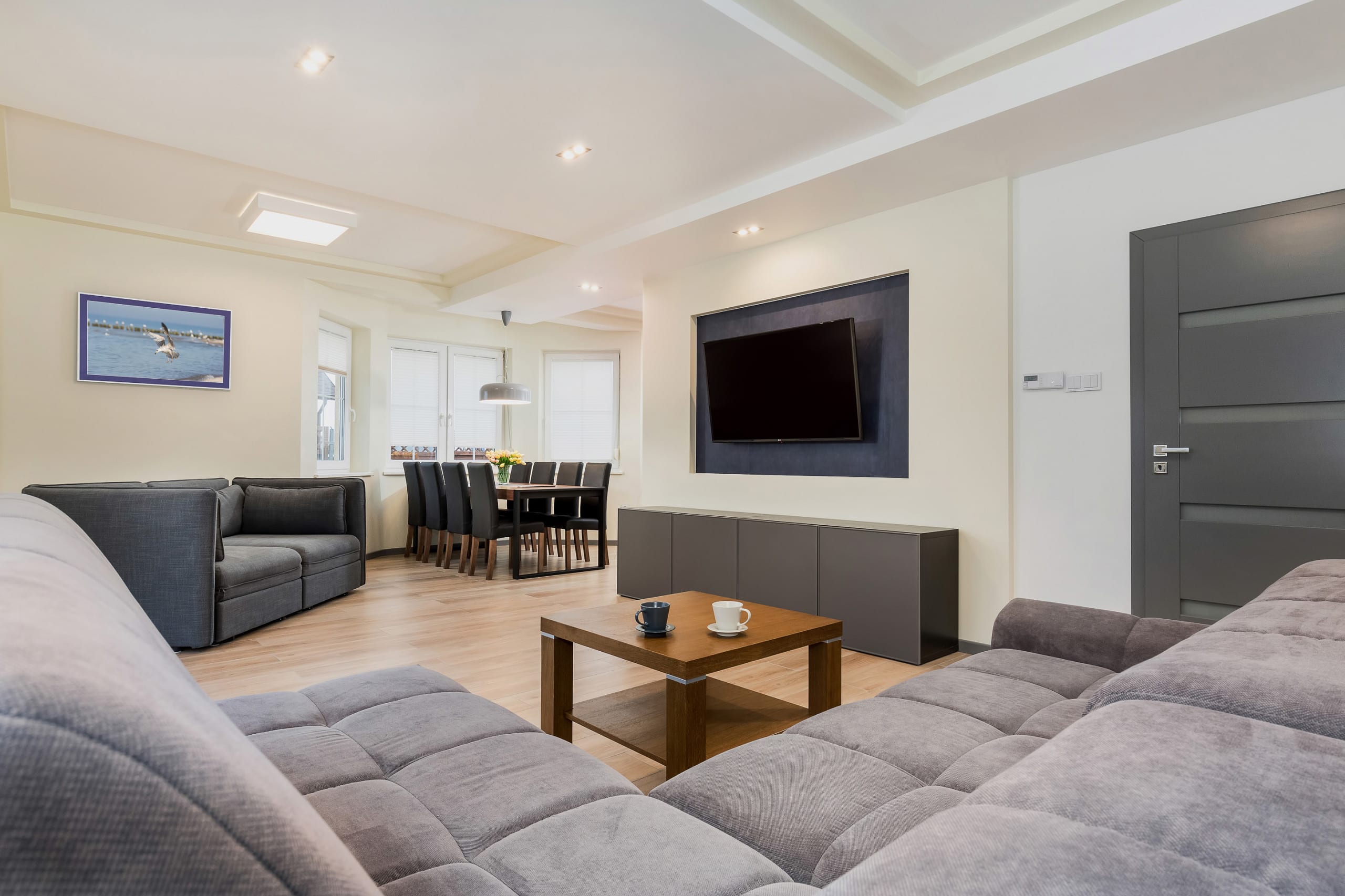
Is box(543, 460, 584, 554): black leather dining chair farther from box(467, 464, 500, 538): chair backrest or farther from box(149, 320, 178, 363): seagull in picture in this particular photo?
box(149, 320, 178, 363): seagull in picture

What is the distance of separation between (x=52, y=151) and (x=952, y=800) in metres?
5.26

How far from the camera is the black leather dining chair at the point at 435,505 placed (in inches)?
256

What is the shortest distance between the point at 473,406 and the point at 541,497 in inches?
89.4

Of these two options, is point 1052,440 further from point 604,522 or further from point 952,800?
point 604,522

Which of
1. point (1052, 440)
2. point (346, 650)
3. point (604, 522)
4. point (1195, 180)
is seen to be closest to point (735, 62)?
point (1195, 180)

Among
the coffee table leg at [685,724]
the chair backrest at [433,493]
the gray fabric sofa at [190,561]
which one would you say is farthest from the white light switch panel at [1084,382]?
the chair backrest at [433,493]

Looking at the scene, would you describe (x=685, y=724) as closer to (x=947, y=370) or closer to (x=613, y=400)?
(x=947, y=370)

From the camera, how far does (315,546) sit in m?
4.77

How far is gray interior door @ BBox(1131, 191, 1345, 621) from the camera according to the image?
9.32ft

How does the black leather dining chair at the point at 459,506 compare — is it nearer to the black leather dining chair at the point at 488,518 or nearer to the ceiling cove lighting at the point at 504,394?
the black leather dining chair at the point at 488,518

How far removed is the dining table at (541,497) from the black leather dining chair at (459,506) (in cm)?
30

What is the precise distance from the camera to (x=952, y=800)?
3.94ft

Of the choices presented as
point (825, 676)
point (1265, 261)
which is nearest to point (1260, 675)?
point (825, 676)

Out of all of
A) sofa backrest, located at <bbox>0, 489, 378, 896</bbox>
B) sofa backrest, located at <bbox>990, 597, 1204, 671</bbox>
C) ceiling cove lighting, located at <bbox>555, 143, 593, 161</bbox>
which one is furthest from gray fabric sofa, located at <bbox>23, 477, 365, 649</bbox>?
sofa backrest, located at <bbox>0, 489, 378, 896</bbox>
